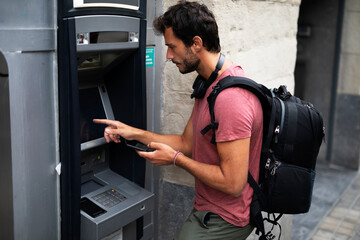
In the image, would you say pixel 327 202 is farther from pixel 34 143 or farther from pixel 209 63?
pixel 34 143

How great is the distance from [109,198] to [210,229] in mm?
576

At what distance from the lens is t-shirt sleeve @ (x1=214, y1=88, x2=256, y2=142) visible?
80.4 inches

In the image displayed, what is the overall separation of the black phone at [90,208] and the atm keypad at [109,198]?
0.04 meters

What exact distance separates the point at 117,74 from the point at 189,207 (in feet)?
3.73

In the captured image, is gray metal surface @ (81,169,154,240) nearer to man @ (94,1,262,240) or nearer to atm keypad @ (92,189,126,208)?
atm keypad @ (92,189,126,208)

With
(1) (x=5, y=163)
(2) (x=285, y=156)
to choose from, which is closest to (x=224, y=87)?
(2) (x=285, y=156)

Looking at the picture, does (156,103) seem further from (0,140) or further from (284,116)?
(0,140)

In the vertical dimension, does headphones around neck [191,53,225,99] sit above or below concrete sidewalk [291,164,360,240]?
above

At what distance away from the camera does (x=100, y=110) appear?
8.25 feet

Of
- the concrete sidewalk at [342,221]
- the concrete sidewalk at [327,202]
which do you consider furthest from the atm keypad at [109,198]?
the concrete sidewalk at [342,221]

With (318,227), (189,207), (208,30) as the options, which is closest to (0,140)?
(208,30)

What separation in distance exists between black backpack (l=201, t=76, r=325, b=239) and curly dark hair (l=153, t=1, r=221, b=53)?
341 millimetres

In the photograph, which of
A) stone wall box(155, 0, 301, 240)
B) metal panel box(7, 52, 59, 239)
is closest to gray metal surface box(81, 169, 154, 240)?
metal panel box(7, 52, 59, 239)

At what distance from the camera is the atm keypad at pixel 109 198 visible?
2.40 m
